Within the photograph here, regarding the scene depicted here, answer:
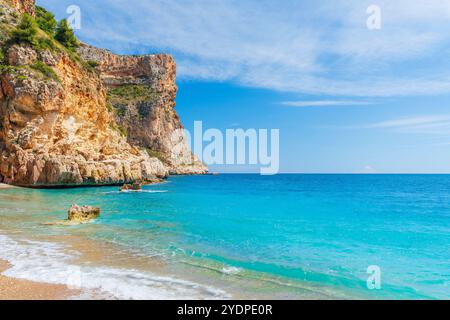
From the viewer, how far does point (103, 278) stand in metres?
7.82

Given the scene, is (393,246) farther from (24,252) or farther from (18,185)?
(18,185)

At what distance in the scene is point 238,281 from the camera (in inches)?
325

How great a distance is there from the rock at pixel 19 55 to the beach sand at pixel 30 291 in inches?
1626

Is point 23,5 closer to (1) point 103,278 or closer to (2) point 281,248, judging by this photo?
(2) point 281,248

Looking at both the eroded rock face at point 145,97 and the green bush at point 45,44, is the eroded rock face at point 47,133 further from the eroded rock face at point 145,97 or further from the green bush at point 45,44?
the eroded rock face at point 145,97

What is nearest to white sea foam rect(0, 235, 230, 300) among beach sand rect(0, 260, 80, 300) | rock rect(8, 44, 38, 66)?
beach sand rect(0, 260, 80, 300)

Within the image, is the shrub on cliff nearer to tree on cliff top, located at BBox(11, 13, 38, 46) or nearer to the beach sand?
tree on cliff top, located at BBox(11, 13, 38, 46)

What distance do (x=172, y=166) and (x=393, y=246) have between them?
9245 centimetres

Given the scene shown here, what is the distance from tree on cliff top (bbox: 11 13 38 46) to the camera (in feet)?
134

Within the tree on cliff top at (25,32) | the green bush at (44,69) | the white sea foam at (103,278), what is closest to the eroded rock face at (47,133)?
the green bush at (44,69)

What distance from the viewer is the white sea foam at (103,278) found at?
275 inches

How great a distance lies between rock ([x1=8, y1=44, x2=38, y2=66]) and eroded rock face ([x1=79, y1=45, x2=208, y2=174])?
5057cm

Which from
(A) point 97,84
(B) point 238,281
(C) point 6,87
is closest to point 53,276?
(B) point 238,281

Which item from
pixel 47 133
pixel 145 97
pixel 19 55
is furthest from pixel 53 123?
pixel 145 97
